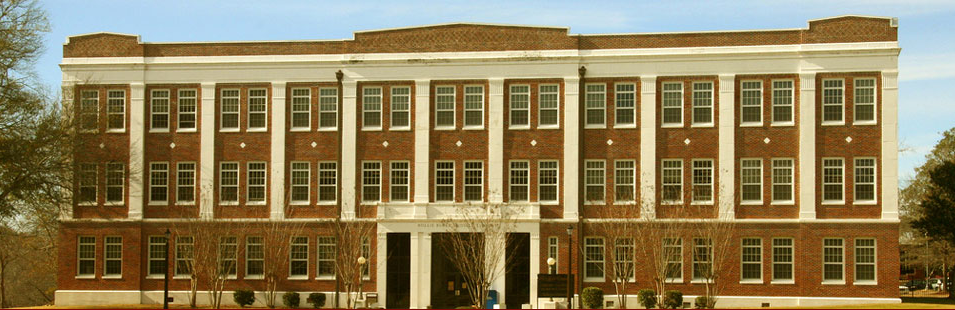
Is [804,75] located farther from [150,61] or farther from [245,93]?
A: [150,61]

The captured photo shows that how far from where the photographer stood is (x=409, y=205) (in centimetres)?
4734

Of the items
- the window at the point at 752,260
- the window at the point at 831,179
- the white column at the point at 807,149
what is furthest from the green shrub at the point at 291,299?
the window at the point at 831,179

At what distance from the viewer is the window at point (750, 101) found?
4628cm

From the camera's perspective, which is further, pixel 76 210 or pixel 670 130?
pixel 76 210

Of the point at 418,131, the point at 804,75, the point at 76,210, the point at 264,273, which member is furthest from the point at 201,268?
the point at 804,75

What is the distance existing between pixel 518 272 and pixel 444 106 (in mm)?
7696

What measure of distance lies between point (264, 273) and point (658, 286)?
16374 mm

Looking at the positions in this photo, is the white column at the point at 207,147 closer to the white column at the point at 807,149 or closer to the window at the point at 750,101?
the window at the point at 750,101

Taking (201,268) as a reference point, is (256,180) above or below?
above

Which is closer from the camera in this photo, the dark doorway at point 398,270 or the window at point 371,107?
the dark doorway at point 398,270

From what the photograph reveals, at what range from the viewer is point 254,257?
48.9 m

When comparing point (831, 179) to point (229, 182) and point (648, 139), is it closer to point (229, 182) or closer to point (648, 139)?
point (648, 139)

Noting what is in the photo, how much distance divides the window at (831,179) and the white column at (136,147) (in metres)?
28.9

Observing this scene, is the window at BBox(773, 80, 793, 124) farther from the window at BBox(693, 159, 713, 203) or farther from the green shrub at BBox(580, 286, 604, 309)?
the green shrub at BBox(580, 286, 604, 309)
